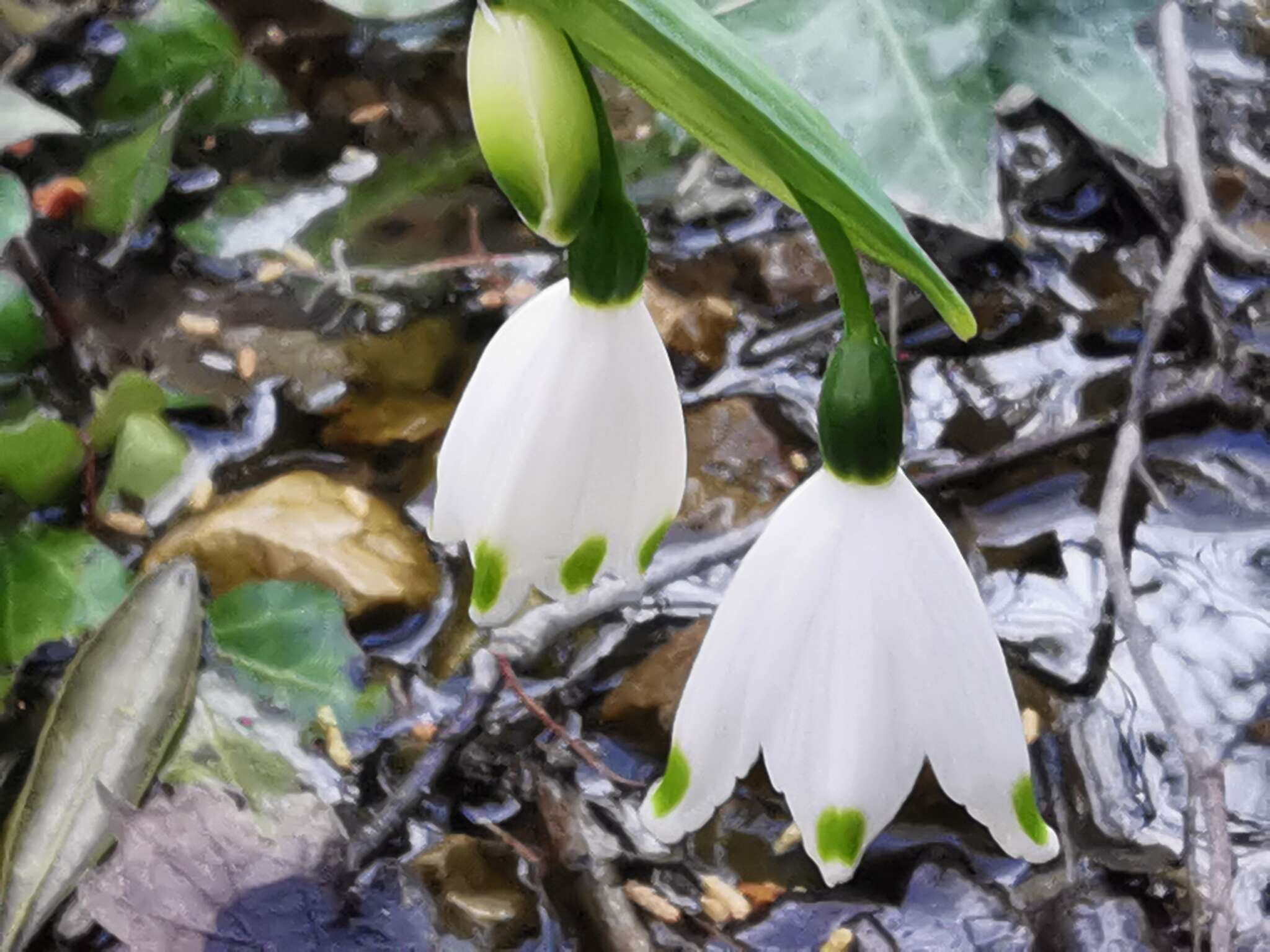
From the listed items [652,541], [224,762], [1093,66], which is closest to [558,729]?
[224,762]

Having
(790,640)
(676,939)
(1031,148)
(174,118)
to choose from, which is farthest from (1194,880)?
(174,118)

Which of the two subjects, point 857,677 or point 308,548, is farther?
point 308,548

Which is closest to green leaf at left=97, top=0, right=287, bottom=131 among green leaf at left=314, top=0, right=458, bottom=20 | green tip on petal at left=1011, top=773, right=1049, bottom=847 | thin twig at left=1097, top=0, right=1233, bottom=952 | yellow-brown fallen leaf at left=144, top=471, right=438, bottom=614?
green leaf at left=314, top=0, right=458, bottom=20

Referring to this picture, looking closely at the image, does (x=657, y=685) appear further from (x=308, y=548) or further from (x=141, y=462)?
(x=141, y=462)

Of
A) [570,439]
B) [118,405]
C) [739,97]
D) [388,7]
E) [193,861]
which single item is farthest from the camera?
[388,7]

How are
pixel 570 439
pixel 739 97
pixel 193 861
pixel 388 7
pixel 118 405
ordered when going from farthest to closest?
pixel 388 7 < pixel 118 405 < pixel 193 861 < pixel 570 439 < pixel 739 97

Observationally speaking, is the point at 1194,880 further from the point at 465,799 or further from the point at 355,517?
the point at 355,517
